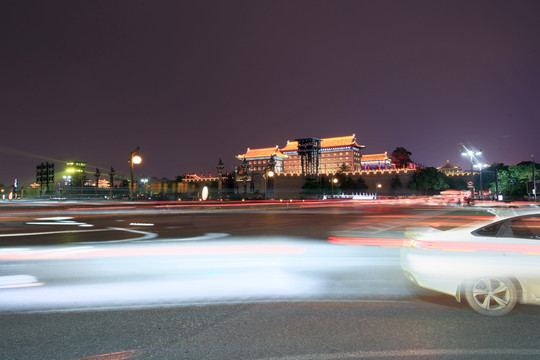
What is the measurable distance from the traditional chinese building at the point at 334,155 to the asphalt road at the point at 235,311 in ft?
503

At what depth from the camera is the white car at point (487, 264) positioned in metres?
4.99

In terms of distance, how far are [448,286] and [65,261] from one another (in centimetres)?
813

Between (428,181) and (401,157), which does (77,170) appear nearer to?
(428,181)

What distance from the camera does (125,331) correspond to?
15.0ft

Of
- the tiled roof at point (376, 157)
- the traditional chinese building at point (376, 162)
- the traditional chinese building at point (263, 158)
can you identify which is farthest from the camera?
the traditional chinese building at point (263, 158)

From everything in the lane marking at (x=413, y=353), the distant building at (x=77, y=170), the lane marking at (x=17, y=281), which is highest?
the distant building at (x=77, y=170)

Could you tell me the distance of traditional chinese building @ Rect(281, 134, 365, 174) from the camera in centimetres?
16238

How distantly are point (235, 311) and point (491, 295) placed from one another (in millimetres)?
3435

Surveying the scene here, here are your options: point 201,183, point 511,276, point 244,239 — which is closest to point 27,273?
point 244,239

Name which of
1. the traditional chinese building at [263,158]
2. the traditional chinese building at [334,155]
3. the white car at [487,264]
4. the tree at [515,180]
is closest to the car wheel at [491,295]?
the white car at [487,264]

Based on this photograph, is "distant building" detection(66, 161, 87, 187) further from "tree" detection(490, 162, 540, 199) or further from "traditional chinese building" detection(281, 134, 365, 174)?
"traditional chinese building" detection(281, 134, 365, 174)

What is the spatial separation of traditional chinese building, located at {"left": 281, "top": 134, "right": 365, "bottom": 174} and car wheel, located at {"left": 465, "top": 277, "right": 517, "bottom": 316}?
156 meters

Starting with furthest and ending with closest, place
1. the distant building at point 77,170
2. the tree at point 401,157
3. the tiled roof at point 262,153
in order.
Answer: the tiled roof at point 262,153 < the tree at point 401,157 < the distant building at point 77,170

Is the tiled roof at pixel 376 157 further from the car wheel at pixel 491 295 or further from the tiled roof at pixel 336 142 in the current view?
the car wheel at pixel 491 295
